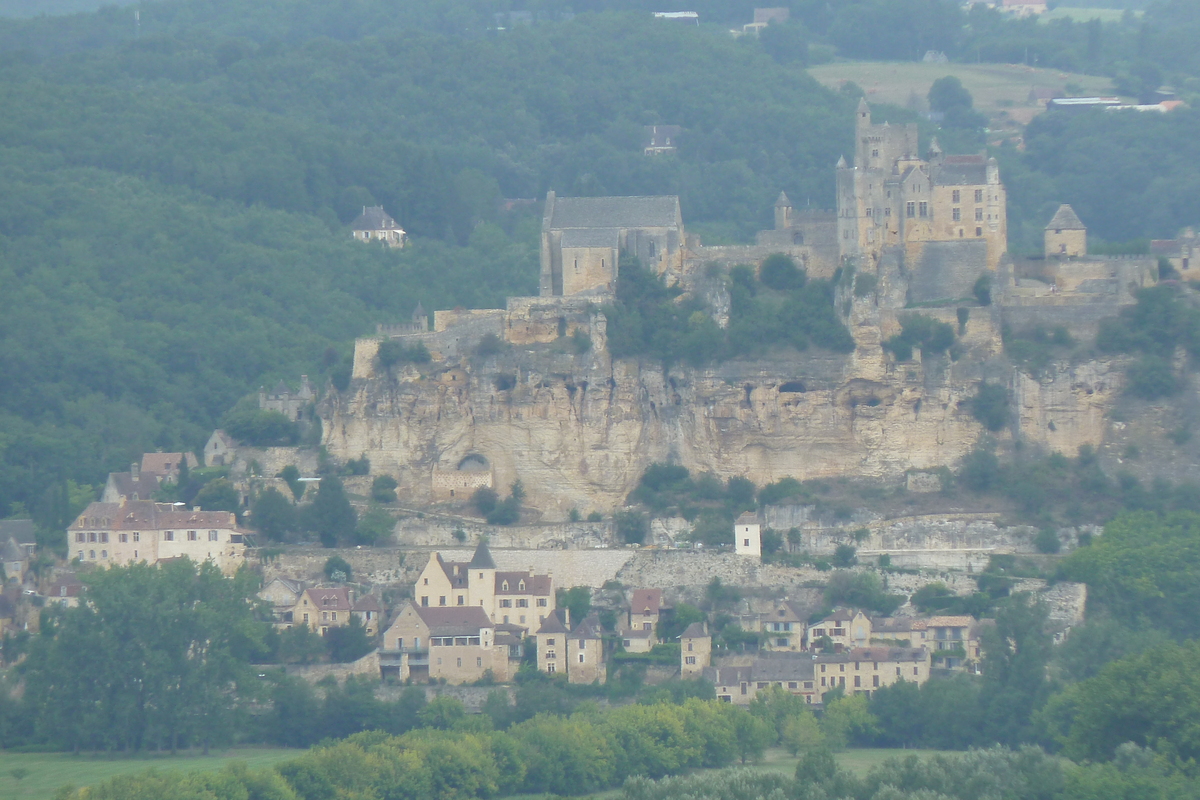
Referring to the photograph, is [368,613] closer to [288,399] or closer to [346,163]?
[288,399]

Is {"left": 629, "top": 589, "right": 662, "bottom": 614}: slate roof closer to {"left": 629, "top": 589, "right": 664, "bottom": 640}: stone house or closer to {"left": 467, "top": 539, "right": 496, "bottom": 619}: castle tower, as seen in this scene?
{"left": 629, "top": 589, "right": 664, "bottom": 640}: stone house

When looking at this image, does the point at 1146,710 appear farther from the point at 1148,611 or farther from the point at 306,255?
the point at 306,255

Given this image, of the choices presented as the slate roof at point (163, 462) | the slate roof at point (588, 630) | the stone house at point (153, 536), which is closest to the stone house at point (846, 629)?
the slate roof at point (588, 630)

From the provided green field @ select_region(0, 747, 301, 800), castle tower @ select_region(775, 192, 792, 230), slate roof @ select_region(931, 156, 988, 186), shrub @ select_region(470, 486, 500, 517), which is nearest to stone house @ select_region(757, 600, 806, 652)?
shrub @ select_region(470, 486, 500, 517)

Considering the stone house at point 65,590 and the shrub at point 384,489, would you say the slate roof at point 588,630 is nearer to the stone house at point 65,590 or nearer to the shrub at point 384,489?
the shrub at point 384,489

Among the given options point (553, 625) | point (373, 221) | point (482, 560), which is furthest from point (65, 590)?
point (373, 221)
